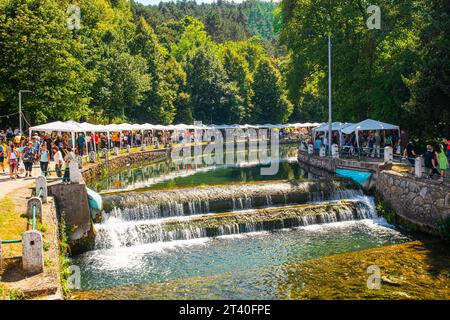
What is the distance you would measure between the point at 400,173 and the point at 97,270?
605 inches

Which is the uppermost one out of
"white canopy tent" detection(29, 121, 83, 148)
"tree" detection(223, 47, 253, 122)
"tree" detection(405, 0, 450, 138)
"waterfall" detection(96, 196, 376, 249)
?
"tree" detection(223, 47, 253, 122)

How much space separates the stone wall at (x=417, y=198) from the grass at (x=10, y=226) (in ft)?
52.6

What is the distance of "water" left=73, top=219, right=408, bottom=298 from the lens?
15539 millimetres

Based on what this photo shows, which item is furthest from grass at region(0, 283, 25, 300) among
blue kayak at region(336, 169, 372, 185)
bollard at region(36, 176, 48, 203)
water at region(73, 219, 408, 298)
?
blue kayak at region(336, 169, 372, 185)

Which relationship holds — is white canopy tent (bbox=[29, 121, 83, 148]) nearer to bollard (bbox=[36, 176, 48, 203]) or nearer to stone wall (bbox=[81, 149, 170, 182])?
stone wall (bbox=[81, 149, 170, 182])

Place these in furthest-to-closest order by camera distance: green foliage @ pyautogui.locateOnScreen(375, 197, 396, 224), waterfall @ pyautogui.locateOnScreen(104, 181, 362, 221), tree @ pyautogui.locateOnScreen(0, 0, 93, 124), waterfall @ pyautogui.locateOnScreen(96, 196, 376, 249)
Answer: tree @ pyautogui.locateOnScreen(0, 0, 93, 124), green foliage @ pyautogui.locateOnScreen(375, 197, 396, 224), waterfall @ pyautogui.locateOnScreen(104, 181, 362, 221), waterfall @ pyautogui.locateOnScreen(96, 196, 376, 249)

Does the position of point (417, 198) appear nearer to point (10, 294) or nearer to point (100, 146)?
point (10, 294)

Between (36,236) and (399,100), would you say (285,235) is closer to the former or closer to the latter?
(36,236)

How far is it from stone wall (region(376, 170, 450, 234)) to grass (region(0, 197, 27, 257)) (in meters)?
16.0

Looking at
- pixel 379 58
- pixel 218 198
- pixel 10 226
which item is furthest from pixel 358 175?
pixel 10 226

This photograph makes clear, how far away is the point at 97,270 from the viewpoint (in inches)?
647

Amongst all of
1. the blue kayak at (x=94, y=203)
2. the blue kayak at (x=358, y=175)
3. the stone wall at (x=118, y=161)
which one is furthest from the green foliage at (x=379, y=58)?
the blue kayak at (x=94, y=203)

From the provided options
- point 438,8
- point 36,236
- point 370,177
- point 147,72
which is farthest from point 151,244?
point 147,72
